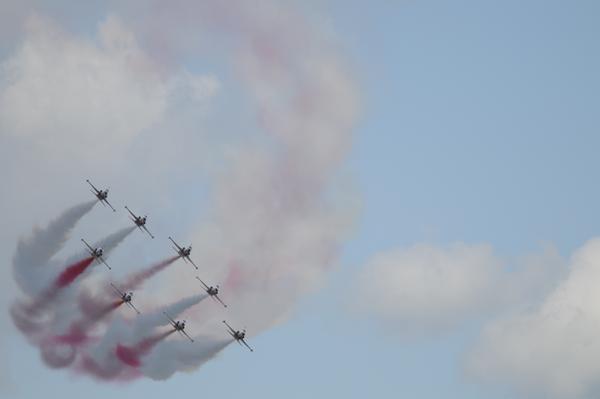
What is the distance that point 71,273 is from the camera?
522 feet

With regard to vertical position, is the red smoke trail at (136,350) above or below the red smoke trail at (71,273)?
below

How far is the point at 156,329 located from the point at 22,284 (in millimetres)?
16710

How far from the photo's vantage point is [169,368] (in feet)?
518

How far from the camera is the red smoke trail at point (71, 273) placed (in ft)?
522

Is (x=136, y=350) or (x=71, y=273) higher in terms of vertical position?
(x=71, y=273)

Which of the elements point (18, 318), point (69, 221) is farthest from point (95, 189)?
point (18, 318)

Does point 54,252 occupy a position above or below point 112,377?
above

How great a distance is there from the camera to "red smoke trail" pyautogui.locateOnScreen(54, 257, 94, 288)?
522ft

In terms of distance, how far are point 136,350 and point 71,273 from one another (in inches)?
473

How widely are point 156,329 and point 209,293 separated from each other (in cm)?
770

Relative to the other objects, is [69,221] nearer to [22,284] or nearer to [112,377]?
[22,284]

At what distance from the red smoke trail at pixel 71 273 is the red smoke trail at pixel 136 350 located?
388 inches

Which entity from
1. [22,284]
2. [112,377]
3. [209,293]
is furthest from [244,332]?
[22,284]

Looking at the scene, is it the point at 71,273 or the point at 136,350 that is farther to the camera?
the point at 71,273
